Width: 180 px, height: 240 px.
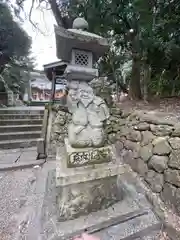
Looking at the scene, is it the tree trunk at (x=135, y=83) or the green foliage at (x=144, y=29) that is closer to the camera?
the green foliage at (x=144, y=29)

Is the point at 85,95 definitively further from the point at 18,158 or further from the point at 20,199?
the point at 18,158

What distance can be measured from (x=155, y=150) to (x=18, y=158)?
2730mm

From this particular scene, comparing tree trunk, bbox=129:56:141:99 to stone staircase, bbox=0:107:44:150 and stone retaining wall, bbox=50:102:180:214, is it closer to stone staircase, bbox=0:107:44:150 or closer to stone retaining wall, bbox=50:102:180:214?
stone retaining wall, bbox=50:102:180:214

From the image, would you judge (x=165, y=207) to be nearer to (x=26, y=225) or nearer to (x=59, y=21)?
(x=26, y=225)

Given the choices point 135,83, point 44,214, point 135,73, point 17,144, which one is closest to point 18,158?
point 17,144

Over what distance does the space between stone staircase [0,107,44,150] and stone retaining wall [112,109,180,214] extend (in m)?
2.64

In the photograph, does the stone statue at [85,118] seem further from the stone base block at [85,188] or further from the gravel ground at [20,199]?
the gravel ground at [20,199]

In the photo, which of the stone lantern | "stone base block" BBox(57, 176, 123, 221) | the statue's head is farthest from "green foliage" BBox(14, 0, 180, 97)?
"stone base block" BBox(57, 176, 123, 221)

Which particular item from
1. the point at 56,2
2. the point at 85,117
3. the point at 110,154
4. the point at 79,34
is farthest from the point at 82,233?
the point at 56,2

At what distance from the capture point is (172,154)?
5.93ft

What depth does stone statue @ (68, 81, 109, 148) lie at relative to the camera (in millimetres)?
1493

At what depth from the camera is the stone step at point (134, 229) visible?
130cm

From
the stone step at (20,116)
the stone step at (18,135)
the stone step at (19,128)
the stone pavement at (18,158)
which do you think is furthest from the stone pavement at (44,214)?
the stone step at (20,116)

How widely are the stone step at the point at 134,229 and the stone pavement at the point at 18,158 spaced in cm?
201
